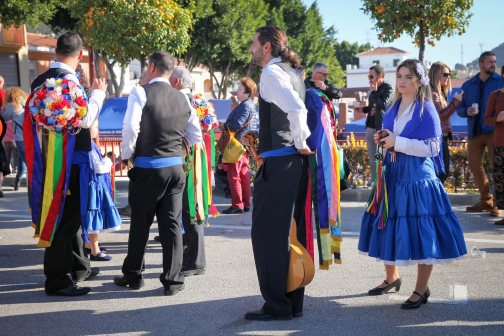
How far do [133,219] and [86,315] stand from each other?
89 centimetres

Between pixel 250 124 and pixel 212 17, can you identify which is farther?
pixel 212 17

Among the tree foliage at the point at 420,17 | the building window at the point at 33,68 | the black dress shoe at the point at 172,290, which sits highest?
the building window at the point at 33,68

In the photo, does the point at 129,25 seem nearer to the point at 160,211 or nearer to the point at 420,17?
the point at 420,17

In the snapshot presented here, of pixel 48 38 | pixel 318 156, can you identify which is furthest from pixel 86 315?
pixel 48 38

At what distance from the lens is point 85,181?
216 inches

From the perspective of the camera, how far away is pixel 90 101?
17.7ft

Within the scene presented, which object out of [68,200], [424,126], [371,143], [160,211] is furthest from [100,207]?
[371,143]

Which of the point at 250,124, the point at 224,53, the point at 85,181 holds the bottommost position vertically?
the point at 85,181

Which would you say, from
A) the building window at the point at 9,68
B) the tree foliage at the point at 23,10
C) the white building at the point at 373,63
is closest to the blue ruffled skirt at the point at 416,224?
the tree foliage at the point at 23,10

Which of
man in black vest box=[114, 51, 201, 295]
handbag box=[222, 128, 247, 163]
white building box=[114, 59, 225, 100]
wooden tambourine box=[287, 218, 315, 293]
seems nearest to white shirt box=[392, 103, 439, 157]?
wooden tambourine box=[287, 218, 315, 293]

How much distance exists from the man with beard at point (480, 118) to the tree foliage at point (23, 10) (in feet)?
50.8

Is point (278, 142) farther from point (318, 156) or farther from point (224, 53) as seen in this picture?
point (224, 53)

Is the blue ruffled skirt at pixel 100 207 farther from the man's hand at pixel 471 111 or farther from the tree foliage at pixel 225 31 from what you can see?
the tree foliage at pixel 225 31

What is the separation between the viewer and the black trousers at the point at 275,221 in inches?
180
